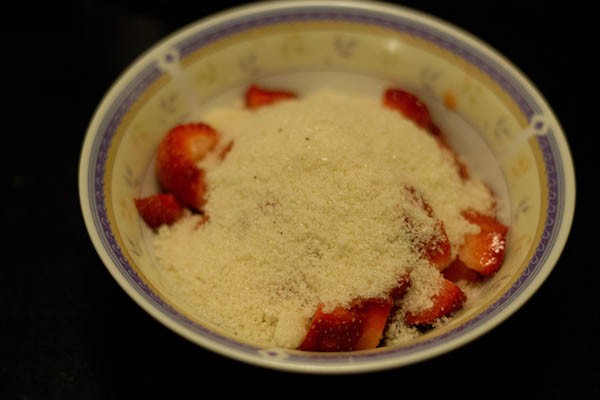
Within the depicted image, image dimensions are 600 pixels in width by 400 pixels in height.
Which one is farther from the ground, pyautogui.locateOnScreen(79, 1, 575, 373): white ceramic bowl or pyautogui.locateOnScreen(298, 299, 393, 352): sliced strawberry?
pyautogui.locateOnScreen(79, 1, 575, 373): white ceramic bowl

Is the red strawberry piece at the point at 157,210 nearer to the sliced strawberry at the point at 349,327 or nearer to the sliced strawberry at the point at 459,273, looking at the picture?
the sliced strawberry at the point at 349,327

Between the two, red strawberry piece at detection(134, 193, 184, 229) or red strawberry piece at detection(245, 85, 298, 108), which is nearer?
red strawberry piece at detection(134, 193, 184, 229)

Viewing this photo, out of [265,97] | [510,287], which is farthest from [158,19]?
[510,287]

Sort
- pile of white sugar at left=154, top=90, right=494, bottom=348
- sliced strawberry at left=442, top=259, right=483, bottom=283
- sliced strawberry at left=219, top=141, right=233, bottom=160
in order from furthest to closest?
sliced strawberry at left=219, top=141, right=233, bottom=160 < sliced strawberry at left=442, top=259, right=483, bottom=283 < pile of white sugar at left=154, top=90, right=494, bottom=348

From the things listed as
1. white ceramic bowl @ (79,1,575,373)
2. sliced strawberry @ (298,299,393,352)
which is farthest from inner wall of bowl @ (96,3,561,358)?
sliced strawberry @ (298,299,393,352)

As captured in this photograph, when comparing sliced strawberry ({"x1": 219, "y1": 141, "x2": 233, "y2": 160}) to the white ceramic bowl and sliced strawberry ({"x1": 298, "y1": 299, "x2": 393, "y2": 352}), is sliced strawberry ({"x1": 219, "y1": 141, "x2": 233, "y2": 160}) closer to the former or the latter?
the white ceramic bowl

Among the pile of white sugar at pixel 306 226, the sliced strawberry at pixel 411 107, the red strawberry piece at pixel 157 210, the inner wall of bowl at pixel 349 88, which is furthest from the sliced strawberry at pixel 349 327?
the sliced strawberry at pixel 411 107

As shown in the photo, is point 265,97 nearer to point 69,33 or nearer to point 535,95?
point 535,95

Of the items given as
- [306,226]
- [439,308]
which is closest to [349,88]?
[306,226]
